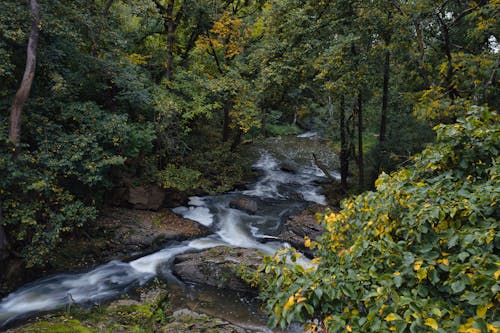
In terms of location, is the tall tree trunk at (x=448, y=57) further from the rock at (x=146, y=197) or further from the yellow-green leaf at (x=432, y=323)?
the rock at (x=146, y=197)

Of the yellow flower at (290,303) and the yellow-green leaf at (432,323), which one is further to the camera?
the yellow flower at (290,303)

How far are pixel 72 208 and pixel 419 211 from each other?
7.95 m

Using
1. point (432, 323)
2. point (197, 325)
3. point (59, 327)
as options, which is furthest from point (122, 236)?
point (432, 323)

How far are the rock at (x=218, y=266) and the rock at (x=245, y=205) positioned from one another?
3.87m

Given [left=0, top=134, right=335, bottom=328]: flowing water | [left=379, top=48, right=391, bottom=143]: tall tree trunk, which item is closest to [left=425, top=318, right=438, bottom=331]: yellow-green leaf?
[left=0, top=134, right=335, bottom=328]: flowing water

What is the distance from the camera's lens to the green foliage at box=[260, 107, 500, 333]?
2430 millimetres

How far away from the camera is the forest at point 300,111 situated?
280 centimetres

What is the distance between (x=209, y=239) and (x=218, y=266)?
2.56 metres

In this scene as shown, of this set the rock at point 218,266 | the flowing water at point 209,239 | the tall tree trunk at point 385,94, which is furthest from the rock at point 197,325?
the tall tree trunk at point 385,94

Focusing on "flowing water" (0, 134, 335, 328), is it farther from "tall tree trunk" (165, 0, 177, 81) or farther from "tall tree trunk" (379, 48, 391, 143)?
"tall tree trunk" (165, 0, 177, 81)

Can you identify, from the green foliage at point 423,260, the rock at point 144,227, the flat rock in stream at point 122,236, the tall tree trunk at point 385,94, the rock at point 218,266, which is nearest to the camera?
the green foliage at point 423,260

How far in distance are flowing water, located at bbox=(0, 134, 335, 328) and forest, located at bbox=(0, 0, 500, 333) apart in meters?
0.70

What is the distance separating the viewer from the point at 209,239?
11.0 m

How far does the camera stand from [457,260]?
274 centimetres
